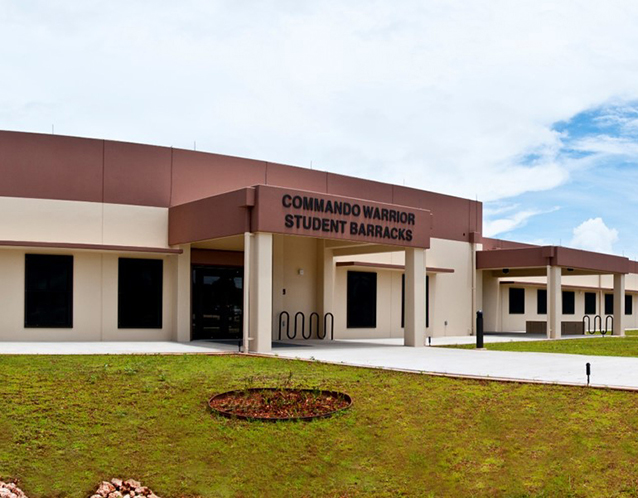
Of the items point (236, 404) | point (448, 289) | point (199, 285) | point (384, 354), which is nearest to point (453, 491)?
point (236, 404)

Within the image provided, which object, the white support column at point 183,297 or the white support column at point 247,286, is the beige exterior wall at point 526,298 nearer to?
the white support column at point 183,297

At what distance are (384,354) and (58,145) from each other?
1129 cm

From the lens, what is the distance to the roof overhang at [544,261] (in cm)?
2894

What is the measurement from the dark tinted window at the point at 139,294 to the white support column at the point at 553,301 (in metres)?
15.8

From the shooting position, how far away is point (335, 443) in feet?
30.6

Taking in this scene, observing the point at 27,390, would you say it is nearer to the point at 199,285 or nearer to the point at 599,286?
the point at 199,285

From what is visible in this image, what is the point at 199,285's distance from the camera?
2297cm

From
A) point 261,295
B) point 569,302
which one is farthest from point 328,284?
point 569,302

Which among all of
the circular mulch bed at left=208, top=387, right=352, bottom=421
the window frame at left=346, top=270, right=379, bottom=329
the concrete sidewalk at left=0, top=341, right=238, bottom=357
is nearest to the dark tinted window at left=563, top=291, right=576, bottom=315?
the window frame at left=346, top=270, right=379, bottom=329

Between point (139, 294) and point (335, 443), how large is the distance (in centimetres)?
1362

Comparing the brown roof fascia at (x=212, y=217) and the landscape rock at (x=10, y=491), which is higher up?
the brown roof fascia at (x=212, y=217)

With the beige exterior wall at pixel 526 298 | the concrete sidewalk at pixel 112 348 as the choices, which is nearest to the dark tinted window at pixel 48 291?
the concrete sidewalk at pixel 112 348

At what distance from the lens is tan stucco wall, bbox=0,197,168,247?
20.4m

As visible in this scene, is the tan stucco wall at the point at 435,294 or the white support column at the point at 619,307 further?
the white support column at the point at 619,307
